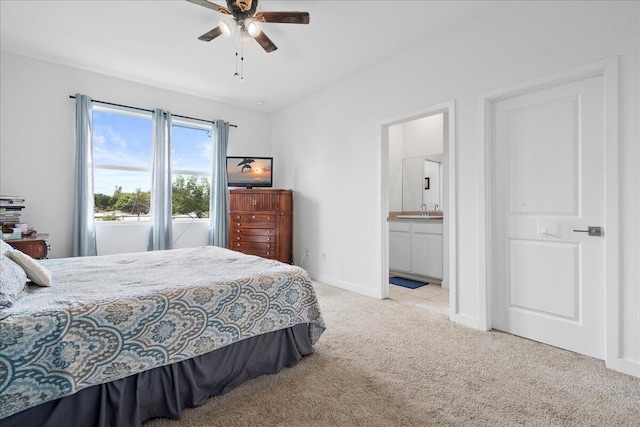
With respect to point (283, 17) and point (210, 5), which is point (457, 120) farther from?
point (210, 5)

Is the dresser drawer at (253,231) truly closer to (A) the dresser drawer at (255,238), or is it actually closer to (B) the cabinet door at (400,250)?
(A) the dresser drawer at (255,238)

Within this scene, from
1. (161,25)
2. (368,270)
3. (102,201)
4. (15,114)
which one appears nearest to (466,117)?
(368,270)

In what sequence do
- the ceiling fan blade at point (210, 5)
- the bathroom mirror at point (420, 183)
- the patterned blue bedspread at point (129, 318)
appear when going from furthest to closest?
1. the bathroom mirror at point (420, 183)
2. the ceiling fan blade at point (210, 5)
3. the patterned blue bedspread at point (129, 318)

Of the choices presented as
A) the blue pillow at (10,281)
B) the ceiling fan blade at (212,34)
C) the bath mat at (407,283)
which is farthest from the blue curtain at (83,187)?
the bath mat at (407,283)

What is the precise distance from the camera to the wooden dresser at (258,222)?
4.55 metres

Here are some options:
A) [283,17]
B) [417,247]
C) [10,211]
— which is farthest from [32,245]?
[417,247]

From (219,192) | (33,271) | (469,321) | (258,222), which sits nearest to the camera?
(33,271)

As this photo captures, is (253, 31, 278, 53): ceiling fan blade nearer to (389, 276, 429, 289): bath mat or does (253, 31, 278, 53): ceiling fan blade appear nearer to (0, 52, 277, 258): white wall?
(0, 52, 277, 258): white wall

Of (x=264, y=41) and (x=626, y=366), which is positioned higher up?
(x=264, y=41)

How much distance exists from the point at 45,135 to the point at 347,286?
406cm

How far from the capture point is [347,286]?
3980 mm

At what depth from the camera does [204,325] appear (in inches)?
64.8

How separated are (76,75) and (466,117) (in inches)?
177

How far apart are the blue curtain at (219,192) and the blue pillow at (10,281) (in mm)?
3064
